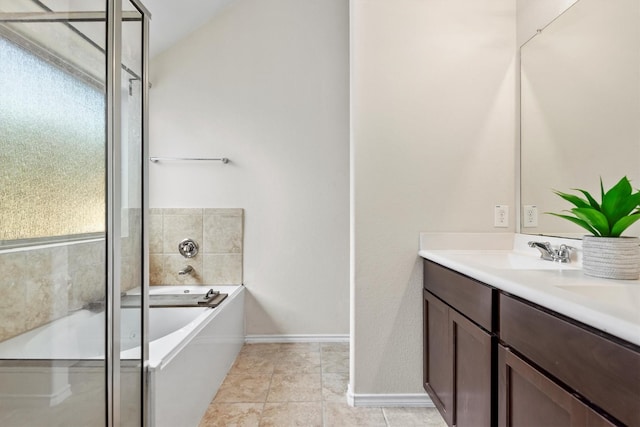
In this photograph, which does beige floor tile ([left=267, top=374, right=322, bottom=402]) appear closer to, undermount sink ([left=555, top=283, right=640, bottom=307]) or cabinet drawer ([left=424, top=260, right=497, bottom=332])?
cabinet drawer ([left=424, top=260, right=497, bottom=332])

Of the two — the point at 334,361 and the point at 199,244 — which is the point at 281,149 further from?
the point at 334,361

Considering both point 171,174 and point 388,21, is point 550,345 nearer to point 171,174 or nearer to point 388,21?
point 388,21

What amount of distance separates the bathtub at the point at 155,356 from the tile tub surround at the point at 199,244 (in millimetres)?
292

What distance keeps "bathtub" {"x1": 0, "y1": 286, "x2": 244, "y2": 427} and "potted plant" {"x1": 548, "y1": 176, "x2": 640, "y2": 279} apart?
164 cm

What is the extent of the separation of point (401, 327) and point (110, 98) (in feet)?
5.65

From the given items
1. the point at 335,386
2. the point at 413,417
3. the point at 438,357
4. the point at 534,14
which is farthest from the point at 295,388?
the point at 534,14

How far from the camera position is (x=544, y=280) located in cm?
99

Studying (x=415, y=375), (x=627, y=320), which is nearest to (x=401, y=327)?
(x=415, y=375)

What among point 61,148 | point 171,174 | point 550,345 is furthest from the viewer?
point 171,174

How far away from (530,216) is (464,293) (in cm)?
72

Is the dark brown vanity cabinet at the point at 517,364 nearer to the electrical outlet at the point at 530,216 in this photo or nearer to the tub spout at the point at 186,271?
the electrical outlet at the point at 530,216

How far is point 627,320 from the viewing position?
606 millimetres

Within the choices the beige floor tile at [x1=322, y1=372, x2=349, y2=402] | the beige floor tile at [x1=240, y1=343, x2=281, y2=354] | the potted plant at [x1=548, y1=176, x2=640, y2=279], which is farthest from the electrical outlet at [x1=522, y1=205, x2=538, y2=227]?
the beige floor tile at [x1=240, y1=343, x2=281, y2=354]

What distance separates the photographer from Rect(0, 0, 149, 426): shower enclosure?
84 cm
